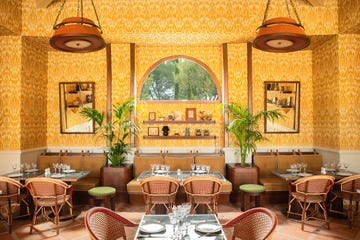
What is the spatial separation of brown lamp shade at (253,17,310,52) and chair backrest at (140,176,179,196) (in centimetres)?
239

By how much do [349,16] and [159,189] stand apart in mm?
4924

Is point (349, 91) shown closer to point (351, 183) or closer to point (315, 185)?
point (351, 183)

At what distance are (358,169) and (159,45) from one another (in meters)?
5.10

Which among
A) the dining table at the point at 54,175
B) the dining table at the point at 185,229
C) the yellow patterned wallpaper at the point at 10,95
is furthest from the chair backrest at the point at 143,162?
the dining table at the point at 185,229

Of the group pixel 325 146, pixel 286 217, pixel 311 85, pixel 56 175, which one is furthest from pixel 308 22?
pixel 56 175

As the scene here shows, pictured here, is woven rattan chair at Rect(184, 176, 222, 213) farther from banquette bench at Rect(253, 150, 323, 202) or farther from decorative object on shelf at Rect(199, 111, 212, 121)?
decorative object on shelf at Rect(199, 111, 212, 121)

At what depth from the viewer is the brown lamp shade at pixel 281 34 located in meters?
3.63

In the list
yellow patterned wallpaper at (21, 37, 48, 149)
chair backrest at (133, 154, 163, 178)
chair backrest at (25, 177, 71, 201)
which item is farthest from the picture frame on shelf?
chair backrest at (25, 177, 71, 201)

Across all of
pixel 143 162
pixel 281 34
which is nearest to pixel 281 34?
pixel 281 34

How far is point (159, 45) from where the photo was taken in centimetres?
762

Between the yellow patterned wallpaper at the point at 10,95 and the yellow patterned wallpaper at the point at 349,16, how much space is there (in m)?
6.63

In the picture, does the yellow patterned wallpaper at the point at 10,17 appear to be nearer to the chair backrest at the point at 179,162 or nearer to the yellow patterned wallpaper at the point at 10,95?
the yellow patterned wallpaper at the point at 10,95

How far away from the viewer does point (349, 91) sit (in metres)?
6.54

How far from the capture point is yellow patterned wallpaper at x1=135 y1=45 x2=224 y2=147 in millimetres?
7633
